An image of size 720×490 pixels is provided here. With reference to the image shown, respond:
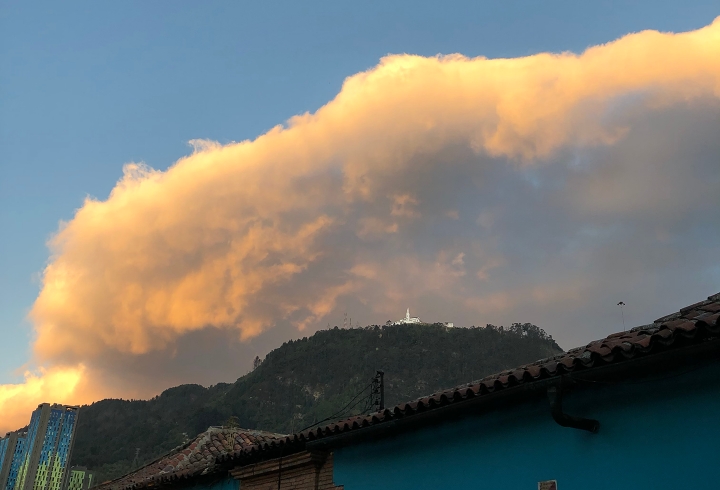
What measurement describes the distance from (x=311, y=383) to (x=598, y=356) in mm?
89023

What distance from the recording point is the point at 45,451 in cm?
5912

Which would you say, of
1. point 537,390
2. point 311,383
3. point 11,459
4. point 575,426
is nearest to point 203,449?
point 537,390

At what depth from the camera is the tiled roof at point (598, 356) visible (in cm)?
607

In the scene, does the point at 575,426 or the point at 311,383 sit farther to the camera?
the point at 311,383

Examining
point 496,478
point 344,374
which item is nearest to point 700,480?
point 496,478

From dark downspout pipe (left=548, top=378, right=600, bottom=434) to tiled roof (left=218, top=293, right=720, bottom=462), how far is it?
0.17 metres

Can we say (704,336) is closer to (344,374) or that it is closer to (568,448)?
(568,448)

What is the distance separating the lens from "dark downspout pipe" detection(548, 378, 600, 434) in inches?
279

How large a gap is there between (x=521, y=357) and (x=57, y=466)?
5338 centimetres

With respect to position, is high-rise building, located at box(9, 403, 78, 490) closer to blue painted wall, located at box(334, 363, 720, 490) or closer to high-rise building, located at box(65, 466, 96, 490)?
high-rise building, located at box(65, 466, 96, 490)

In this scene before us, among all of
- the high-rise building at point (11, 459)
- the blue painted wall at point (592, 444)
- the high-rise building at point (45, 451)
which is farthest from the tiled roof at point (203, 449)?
the high-rise building at point (11, 459)

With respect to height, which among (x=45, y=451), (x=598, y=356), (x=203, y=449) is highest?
(x=45, y=451)

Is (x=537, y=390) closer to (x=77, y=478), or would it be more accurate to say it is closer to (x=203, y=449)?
(x=203, y=449)

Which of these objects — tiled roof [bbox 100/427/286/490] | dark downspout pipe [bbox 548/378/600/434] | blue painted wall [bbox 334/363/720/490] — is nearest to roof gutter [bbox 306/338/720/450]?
dark downspout pipe [bbox 548/378/600/434]
